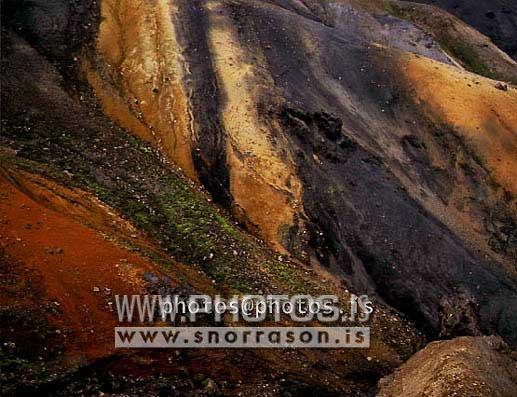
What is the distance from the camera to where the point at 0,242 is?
36.7ft

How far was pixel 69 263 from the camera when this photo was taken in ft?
38.3

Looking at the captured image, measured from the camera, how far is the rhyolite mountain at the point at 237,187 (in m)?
11.4

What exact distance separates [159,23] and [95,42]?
7.27 feet

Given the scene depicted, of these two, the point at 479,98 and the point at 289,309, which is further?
the point at 479,98

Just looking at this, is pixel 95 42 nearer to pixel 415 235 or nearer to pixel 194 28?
pixel 194 28

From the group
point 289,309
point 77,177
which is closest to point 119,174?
point 77,177

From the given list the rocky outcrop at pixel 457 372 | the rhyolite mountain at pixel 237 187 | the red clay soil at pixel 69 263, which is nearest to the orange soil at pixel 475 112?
the rhyolite mountain at pixel 237 187

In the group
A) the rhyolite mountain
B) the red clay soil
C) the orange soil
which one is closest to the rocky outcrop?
the rhyolite mountain

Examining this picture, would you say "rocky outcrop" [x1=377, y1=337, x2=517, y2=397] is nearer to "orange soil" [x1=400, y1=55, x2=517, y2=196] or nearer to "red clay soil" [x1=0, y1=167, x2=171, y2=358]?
"red clay soil" [x1=0, y1=167, x2=171, y2=358]

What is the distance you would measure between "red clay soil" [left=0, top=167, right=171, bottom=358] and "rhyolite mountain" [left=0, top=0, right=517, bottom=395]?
42 millimetres

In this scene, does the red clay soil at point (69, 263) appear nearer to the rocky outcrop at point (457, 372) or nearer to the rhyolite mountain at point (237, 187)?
the rhyolite mountain at point (237, 187)

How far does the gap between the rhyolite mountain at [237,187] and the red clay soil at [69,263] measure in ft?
0.14

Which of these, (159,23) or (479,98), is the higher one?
(159,23)

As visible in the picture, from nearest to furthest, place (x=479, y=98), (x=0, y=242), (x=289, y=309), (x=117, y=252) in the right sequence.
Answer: (x=0, y=242) → (x=117, y=252) → (x=289, y=309) → (x=479, y=98)
